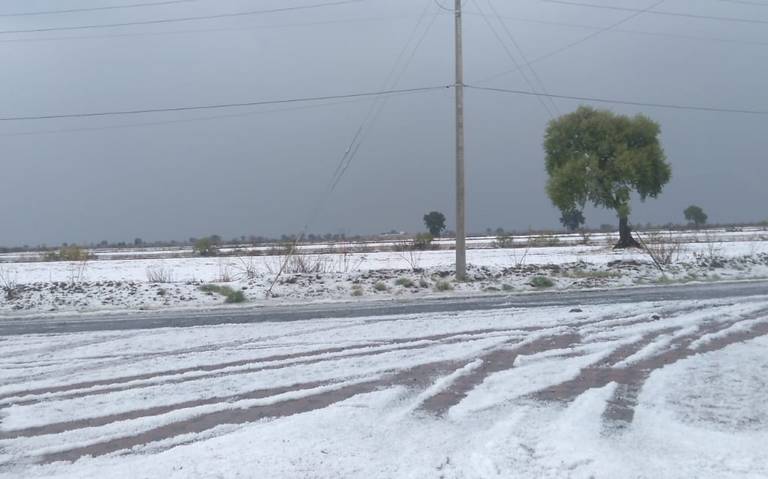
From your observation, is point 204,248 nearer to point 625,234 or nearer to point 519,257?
point 519,257

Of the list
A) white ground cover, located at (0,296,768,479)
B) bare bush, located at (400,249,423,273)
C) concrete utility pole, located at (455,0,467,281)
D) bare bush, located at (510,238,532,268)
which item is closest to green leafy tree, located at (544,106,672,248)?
bare bush, located at (510,238,532,268)

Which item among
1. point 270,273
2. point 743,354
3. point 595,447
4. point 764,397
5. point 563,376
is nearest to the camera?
point 595,447

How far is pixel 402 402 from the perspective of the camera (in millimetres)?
8742

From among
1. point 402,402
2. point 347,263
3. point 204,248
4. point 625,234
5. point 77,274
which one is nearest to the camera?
point 402,402

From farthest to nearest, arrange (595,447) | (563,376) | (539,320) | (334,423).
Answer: (539,320)
(563,376)
(334,423)
(595,447)

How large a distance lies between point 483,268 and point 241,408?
64.6 ft

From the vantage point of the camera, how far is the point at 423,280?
25.8 m

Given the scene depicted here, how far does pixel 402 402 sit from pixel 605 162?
4145 cm

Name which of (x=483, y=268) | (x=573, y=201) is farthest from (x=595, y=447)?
(x=573, y=201)

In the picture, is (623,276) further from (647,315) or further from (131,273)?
(131,273)

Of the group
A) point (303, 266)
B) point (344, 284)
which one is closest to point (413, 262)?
point (303, 266)

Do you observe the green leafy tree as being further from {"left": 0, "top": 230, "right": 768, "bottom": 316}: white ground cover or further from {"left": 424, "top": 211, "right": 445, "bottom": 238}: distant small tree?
{"left": 424, "top": 211, "right": 445, "bottom": 238}: distant small tree

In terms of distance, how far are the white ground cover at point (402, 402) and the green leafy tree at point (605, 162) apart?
32003 millimetres

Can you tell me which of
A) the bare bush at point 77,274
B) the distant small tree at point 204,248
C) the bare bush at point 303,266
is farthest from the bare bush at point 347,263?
the distant small tree at point 204,248
